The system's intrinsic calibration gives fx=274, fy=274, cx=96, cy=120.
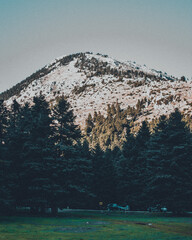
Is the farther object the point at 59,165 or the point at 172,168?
the point at 172,168

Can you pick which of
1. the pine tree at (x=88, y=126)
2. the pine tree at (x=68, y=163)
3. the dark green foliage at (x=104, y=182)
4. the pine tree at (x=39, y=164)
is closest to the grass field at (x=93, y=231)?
the pine tree at (x=39, y=164)

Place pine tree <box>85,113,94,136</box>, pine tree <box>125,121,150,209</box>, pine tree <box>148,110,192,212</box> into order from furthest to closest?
pine tree <box>85,113,94,136</box>
pine tree <box>125,121,150,209</box>
pine tree <box>148,110,192,212</box>

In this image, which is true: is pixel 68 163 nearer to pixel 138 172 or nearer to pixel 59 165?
pixel 59 165

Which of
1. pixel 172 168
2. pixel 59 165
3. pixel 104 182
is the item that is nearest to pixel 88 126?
pixel 104 182

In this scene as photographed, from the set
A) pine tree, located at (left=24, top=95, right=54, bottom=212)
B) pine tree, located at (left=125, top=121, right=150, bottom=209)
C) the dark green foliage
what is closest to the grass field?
pine tree, located at (left=24, top=95, right=54, bottom=212)

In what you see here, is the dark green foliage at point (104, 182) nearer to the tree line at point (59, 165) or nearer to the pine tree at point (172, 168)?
the tree line at point (59, 165)

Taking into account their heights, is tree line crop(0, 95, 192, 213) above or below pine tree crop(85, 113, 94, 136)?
below

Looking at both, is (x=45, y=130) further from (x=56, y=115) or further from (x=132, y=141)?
(x=132, y=141)

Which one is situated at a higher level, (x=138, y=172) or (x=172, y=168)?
(x=172, y=168)

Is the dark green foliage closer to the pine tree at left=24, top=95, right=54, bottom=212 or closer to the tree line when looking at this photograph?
the tree line

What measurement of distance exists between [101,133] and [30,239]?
131m

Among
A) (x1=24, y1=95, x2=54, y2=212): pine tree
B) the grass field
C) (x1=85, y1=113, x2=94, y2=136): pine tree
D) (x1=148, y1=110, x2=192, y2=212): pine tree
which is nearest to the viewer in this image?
the grass field

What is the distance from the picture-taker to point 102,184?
44.4 m

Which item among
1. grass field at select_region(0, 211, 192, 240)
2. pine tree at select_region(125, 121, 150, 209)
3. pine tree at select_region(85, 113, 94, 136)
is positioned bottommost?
grass field at select_region(0, 211, 192, 240)
